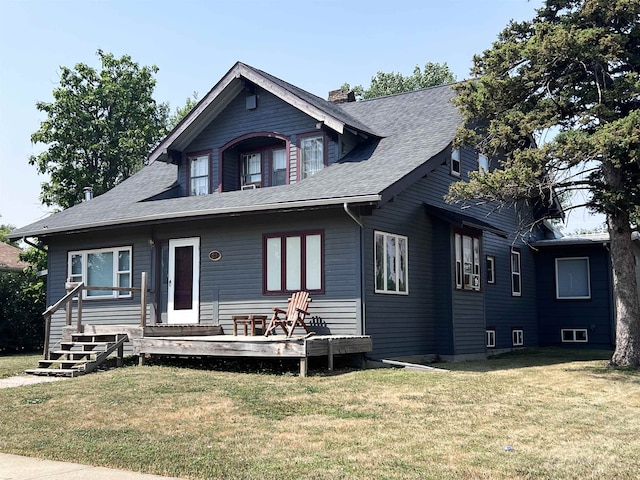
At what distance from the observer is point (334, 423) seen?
8328mm

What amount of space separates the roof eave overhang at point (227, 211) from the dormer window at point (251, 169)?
2.73 m

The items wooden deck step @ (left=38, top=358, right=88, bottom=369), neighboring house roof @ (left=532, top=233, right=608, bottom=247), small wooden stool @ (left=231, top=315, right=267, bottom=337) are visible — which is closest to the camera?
wooden deck step @ (left=38, top=358, right=88, bottom=369)

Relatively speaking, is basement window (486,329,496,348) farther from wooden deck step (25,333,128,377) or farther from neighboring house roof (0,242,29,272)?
neighboring house roof (0,242,29,272)

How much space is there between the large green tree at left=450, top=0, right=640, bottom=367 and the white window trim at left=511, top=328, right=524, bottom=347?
6.36m

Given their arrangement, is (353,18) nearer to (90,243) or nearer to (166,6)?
(166,6)

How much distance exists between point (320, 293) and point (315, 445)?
7.00 metres

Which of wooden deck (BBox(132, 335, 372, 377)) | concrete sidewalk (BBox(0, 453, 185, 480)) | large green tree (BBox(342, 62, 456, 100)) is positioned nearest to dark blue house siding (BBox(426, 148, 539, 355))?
wooden deck (BBox(132, 335, 372, 377))

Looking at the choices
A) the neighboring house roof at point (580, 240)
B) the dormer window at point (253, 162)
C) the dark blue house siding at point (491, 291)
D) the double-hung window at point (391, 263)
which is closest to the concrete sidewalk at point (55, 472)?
the double-hung window at point (391, 263)

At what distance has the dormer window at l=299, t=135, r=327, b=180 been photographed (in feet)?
54.4

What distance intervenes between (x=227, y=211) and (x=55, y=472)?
8629mm

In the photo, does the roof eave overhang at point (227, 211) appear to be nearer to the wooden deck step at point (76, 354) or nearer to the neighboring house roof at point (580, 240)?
the wooden deck step at point (76, 354)

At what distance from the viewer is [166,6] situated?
524 inches

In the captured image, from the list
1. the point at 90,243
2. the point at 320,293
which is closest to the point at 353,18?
the point at 320,293

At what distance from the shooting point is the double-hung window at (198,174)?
714 inches
